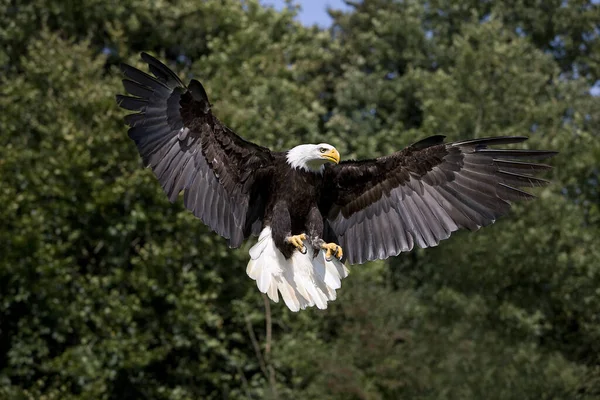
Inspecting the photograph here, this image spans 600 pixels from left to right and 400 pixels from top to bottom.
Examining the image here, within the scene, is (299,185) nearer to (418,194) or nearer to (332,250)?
(332,250)

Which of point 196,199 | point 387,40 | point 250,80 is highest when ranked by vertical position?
point 387,40

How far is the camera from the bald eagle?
7.55 m

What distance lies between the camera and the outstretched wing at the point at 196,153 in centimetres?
750

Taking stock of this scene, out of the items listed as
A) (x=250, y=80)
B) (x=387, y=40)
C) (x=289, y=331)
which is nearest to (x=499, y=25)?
(x=387, y=40)

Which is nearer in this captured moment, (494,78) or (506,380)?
(506,380)

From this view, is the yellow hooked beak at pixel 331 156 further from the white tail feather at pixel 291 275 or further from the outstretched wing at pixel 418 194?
the white tail feather at pixel 291 275

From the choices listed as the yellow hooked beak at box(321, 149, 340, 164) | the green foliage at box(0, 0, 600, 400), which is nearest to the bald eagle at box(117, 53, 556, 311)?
the yellow hooked beak at box(321, 149, 340, 164)

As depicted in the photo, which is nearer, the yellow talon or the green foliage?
the yellow talon

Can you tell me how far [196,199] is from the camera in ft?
25.4

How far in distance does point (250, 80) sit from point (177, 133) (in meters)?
13.2

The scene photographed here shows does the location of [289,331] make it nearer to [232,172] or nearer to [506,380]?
[506,380]

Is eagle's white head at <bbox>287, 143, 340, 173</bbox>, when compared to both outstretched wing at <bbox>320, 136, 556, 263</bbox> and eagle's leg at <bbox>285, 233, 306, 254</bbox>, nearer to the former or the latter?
outstretched wing at <bbox>320, 136, 556, 263</bbox>

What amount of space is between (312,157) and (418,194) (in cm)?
90

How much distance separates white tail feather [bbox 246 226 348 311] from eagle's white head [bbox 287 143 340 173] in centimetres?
51
